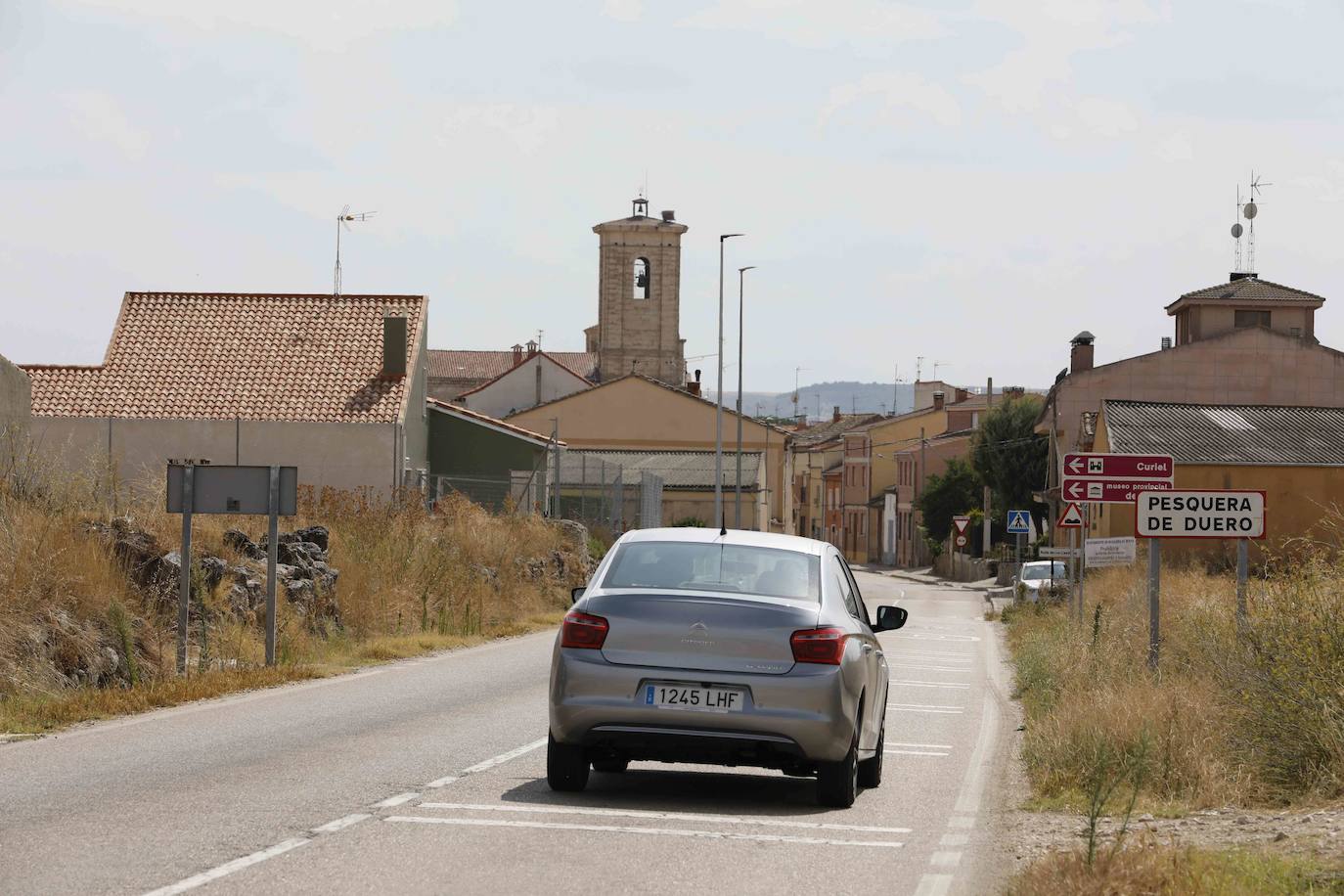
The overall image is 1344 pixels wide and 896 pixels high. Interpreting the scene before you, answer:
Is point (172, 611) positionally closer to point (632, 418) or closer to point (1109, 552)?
point (1109, 552)

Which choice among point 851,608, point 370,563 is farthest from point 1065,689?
point 370,563

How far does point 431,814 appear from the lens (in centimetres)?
989

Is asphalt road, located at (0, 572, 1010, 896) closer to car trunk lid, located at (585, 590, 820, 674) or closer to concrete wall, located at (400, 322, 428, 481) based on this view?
car trunk lid, located at (585, 590, 820, 674)

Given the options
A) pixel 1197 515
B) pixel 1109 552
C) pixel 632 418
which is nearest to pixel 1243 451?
pixel 1109 552

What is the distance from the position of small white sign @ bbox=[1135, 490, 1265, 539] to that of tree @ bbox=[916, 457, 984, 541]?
252 ft

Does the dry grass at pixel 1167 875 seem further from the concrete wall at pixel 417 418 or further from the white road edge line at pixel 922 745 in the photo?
the concrete wall at pixel 417 418

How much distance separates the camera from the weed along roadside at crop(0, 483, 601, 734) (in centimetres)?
1591

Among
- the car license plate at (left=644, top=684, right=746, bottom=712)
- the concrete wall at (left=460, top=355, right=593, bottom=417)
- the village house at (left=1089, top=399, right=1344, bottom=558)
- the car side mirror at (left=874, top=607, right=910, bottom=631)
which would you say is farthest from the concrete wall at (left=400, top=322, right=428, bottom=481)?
the concrete wall at (left=460, top=355, right=593, bottom=417)

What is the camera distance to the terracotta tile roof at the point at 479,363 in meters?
131

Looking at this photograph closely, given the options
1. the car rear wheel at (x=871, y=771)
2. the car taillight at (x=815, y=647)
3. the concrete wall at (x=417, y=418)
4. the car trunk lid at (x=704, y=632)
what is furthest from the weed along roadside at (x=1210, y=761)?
the concrete wall at (x=417, y=418)

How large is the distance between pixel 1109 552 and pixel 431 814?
1719 cm

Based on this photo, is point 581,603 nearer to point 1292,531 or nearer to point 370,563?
point 370,563

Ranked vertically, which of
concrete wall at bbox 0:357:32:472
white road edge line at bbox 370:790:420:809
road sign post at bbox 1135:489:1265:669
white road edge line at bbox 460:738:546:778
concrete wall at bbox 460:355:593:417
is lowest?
white road edge line at bbox 460:738:546:778

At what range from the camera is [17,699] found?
14875 millimetres
